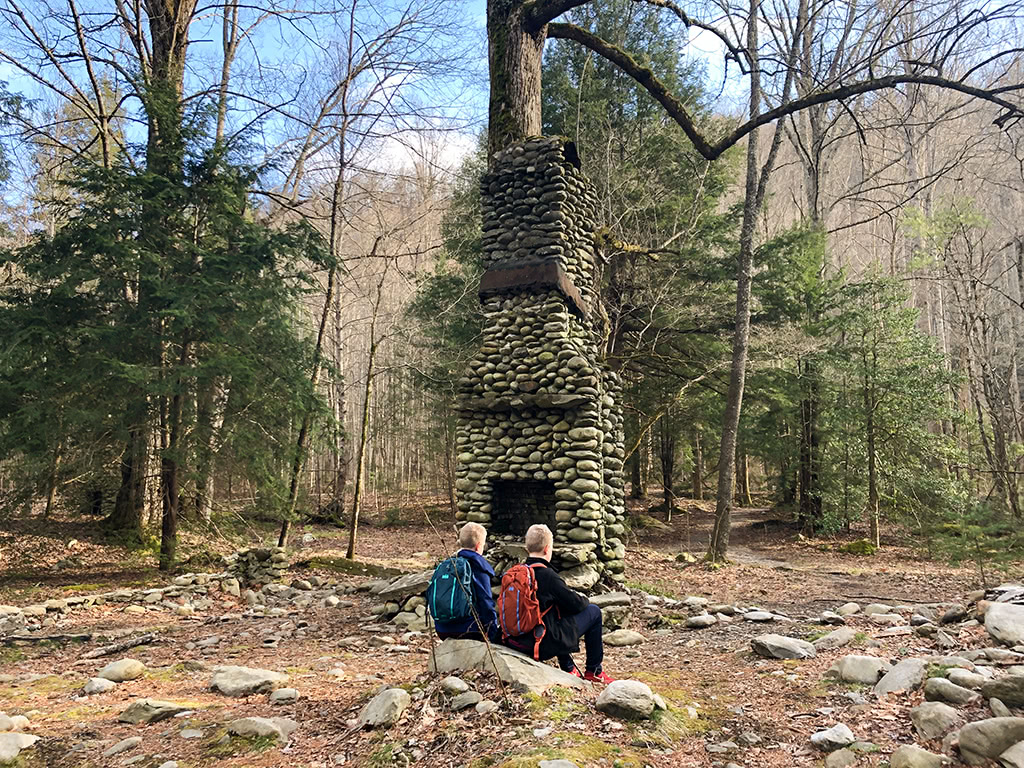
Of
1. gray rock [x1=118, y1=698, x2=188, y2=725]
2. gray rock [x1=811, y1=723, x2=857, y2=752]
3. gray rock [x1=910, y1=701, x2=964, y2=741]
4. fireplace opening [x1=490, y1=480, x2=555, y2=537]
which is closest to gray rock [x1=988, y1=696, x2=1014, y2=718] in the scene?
gray rock [x1=910, y1=701, x2=964, y2=741]

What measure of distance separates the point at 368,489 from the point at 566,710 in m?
21.4

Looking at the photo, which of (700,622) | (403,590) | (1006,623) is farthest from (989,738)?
(403,590)

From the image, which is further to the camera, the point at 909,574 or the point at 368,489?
the point at 368,489

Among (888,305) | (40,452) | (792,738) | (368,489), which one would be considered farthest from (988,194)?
(40,452)

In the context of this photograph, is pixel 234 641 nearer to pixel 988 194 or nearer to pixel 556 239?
pixel 556 239

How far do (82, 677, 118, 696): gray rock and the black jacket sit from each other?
9.84 ft

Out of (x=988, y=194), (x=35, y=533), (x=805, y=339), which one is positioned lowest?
(x=35, y=533)

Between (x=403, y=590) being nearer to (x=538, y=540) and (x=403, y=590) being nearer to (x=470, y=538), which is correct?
(x=470, y=538)

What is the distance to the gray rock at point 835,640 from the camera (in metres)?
5.06

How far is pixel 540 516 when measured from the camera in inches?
388

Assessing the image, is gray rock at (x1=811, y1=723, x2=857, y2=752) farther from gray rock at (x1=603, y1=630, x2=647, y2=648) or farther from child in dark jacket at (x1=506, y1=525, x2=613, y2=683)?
gray rock at (x1=603, y1=630, x2=647, y2=648)

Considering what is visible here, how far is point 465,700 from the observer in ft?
11.3

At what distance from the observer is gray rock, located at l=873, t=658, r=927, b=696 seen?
3.50 meters

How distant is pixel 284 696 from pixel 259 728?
0.72m
